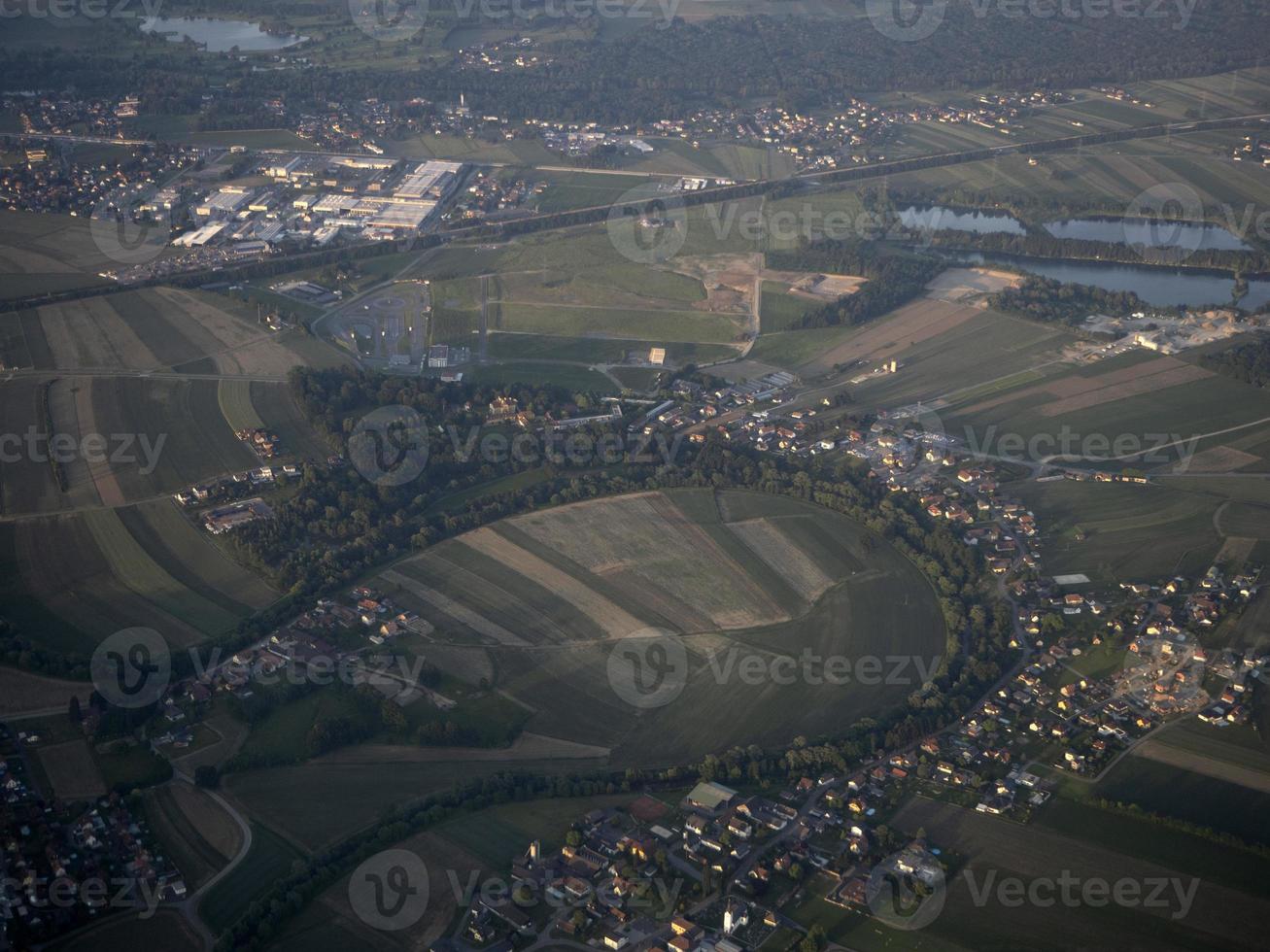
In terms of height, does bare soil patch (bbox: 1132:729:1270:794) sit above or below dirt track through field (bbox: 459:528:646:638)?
below

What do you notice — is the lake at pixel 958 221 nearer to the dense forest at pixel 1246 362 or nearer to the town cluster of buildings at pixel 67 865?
the dense forest at pixel 1246 362

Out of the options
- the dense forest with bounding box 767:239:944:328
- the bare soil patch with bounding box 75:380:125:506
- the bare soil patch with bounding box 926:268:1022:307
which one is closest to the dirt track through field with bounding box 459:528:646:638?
the bare soil patch with bounding box 75:380:125:506

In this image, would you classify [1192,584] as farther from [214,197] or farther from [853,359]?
[214,197]

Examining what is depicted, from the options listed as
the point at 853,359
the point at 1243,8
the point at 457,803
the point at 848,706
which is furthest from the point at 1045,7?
the point at 457,803

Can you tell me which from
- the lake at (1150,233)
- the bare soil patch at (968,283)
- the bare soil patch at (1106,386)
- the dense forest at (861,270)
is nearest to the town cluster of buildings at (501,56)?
the dense forest at (861,270)

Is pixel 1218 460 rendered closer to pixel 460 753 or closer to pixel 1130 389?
pixel 1130 389

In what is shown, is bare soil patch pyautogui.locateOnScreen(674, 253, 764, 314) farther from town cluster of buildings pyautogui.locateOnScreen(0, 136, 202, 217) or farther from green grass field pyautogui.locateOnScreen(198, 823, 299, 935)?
green grass field pyautogui.locateOnScreen(198, 823, 299, 935)

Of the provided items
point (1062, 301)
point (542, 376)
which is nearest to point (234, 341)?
point (542, 376)
